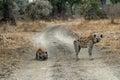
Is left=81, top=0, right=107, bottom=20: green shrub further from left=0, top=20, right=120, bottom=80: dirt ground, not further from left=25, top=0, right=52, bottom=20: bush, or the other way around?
left=0, top=20, right=120, bottom=80: dirt ground

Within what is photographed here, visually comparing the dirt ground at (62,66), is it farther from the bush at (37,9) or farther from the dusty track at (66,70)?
the bush at (37,9)

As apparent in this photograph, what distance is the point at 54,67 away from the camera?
14.1m

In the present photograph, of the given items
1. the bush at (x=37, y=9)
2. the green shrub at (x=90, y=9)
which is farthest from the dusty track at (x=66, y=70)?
the bush at (x=37, y=9)

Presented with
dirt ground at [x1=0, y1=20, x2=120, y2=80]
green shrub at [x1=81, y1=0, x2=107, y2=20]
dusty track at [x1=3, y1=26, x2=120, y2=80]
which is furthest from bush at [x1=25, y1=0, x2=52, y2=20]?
dusty track at [x1=3, y1=26, x2=120, y2=80]

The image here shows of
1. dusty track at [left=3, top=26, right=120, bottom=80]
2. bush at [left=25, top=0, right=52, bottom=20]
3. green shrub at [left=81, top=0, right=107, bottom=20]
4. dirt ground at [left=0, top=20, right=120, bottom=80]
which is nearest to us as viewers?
dusty track at [left=3, top=26, right=120, bottom=80]

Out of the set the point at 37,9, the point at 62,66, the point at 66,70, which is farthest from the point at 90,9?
the point at 66,70

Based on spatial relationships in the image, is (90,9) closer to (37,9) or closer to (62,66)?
(37,9)

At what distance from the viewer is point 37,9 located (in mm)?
58781

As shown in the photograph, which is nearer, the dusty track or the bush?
the dusty track

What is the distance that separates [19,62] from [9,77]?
133 inches

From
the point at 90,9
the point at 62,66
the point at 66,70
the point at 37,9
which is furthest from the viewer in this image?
the point at 37,9

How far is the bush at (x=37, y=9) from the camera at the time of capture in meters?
58.4

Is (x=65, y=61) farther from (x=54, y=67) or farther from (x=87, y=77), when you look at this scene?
(x=87, y=77)

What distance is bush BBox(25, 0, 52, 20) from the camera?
Result: 5841 cm
